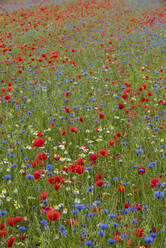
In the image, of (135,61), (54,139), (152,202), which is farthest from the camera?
(135,61)

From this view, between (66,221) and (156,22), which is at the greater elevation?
(156,22)

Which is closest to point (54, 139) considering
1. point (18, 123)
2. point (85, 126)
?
point (85, 126)

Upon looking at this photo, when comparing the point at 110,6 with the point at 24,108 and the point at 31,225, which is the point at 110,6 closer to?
the point at 24,108

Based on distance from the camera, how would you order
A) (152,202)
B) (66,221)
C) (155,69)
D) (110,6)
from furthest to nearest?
(110,6) < (155,69) < (152,202) < (66,221)

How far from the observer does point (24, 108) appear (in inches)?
Result: 192

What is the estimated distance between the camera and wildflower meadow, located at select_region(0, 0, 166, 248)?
2.17 metres

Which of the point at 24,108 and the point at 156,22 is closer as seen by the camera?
the point at 24,108

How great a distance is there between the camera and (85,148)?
10.3 feet

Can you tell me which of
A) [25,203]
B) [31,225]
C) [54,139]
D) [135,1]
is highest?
[135,1]

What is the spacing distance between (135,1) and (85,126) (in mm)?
18128

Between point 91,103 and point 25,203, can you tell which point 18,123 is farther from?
point 25,203

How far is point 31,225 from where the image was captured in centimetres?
243

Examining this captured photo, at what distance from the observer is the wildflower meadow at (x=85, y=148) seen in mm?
2170

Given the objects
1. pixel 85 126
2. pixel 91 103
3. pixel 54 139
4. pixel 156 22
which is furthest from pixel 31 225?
pixel 156 22
